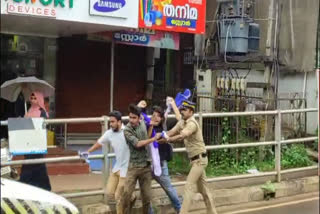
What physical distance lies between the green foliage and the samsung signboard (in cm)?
402

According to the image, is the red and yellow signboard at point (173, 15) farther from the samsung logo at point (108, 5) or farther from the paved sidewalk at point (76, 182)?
the paved sidewalk at point (76, 182)

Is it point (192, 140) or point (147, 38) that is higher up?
point (147, 38)

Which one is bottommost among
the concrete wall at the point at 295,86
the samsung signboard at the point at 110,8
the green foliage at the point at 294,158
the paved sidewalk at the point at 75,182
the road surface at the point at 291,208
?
the road surface at the point at 291,208

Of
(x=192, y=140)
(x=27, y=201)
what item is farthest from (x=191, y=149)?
(x=27, y=201)

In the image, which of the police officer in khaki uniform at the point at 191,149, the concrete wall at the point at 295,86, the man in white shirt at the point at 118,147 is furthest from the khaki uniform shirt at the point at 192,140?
the concrete wall at the point at 295,86

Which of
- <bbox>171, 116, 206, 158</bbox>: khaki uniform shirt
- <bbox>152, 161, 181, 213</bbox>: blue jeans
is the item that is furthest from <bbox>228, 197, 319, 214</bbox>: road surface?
<bbox>171, 116, 206, 158</bbox>: khaki uniform shirt

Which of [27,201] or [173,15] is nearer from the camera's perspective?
[27,201]

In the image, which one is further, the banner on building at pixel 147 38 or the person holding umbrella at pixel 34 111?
the banner on building at pixel 147 38

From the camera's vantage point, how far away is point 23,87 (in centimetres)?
801

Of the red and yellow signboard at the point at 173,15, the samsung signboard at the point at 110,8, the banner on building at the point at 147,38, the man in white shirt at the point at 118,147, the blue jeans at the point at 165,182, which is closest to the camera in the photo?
the man in white shirt at the point at 118,147

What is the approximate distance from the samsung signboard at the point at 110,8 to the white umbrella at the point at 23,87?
1.96 meters

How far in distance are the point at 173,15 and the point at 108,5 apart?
1683 millimetres

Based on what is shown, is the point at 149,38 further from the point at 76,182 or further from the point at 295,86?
the point at 295,86

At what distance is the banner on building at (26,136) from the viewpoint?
6430 millimetres
